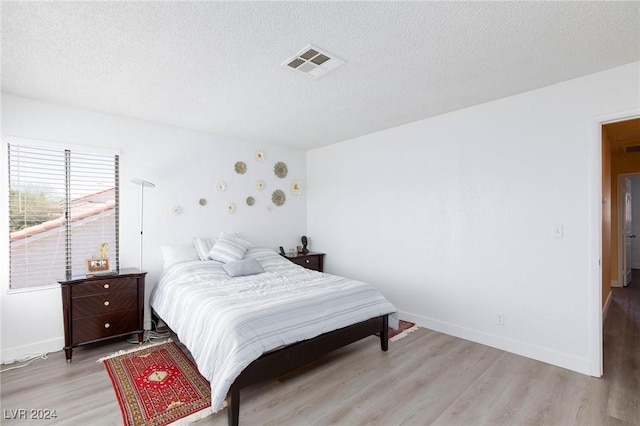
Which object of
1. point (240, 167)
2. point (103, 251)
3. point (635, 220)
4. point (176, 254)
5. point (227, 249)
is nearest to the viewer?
point (103, 251)

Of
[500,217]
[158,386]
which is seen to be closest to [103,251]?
[158,386]

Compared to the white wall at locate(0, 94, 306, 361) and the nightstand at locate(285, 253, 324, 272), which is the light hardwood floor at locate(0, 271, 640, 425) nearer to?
the white wall at locate(0, 94, 306, 361)

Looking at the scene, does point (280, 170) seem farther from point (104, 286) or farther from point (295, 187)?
point (104, 286)

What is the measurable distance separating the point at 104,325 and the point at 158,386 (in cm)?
112

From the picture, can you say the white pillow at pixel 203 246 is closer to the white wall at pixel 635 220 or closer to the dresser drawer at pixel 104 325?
the dresser drawer at pixel 104 325

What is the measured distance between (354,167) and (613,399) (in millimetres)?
3603

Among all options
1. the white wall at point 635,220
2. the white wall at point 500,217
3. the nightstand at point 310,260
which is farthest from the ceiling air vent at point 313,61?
the white wall at point 635,220

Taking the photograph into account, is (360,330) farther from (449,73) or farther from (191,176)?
(191,176)

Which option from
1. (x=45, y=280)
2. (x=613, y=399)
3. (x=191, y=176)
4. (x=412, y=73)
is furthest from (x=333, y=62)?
(x=45, y=280)

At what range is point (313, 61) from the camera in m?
2.42

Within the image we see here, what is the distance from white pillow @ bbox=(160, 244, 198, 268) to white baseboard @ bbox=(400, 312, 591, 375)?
293 centimetres

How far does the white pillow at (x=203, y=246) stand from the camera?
3.95 meters

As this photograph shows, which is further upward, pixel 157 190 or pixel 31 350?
pixel 157 190

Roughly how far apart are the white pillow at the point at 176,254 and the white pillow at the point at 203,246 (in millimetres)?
70
